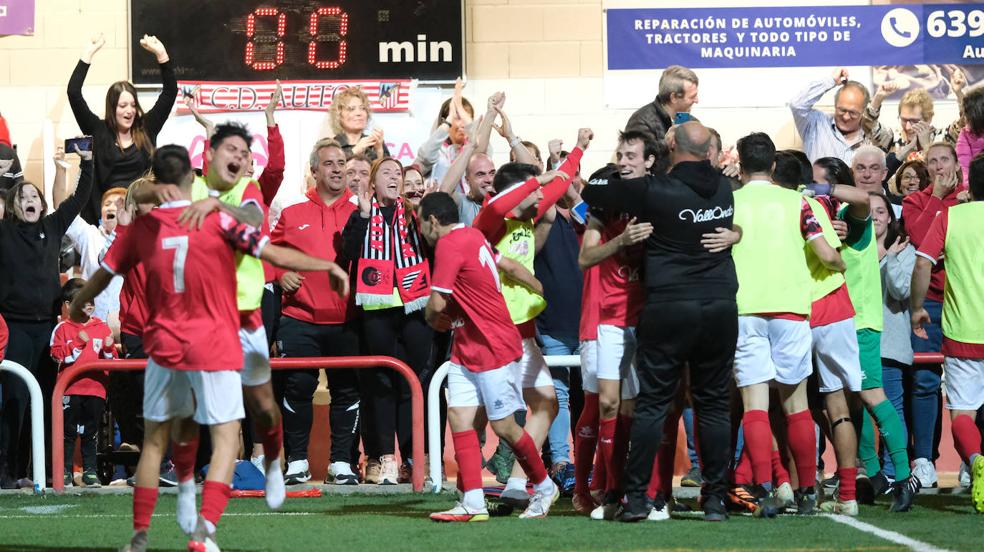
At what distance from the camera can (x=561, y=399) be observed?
962 centimetres

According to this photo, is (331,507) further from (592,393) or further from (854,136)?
(854,136)

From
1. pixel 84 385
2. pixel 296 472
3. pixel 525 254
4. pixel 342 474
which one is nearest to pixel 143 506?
pixel 525 254

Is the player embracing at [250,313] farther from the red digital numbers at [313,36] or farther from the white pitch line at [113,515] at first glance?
the red digital numbers at [313,36]

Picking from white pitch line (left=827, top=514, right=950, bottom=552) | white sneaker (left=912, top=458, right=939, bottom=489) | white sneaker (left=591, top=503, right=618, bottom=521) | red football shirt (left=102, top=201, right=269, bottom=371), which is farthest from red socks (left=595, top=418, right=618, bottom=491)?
white sneaker (left=912, top=458, right=939, bottom=489)

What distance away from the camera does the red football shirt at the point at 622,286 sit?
796cm

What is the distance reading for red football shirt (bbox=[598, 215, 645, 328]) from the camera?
7.96 m

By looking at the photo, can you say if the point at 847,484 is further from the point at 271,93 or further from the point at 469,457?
the point at 271,93

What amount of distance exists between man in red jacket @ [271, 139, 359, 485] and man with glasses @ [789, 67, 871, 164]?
3.91 meters

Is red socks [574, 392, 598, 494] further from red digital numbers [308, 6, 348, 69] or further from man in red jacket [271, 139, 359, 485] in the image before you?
red digital numbers [308, 6, 348, 69]

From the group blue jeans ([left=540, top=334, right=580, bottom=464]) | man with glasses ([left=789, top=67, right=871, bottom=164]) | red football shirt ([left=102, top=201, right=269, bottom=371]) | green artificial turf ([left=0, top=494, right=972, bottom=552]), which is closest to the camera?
red football shirt ([left=102, top=201, right=269, bottom=371])

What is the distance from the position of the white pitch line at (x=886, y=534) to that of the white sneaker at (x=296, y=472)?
3521 millimetres

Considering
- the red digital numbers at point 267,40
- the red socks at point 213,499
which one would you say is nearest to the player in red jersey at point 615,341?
the red socks at point 213,499

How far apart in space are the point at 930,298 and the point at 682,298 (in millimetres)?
3641

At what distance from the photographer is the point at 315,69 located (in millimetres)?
14273
